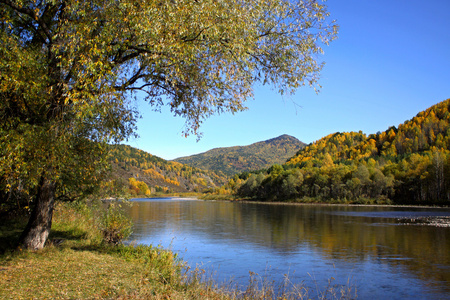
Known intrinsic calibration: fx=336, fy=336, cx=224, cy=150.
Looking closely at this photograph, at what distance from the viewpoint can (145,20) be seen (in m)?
8.59

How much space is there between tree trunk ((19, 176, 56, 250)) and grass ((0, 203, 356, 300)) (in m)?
0.40

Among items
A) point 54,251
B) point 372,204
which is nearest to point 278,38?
point 54,251

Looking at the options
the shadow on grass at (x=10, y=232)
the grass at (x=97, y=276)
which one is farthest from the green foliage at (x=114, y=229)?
the shadow on grass at (x=10, y=232)

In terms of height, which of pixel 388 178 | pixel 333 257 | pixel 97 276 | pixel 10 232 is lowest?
pixel 333 257

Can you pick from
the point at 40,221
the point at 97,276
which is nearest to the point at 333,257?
the point at 97,276

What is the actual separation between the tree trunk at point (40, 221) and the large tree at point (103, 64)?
0.03m

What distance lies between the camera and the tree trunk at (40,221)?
11.0 m

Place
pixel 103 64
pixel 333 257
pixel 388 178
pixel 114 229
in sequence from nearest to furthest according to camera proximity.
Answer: pixel 103 64
pixel 114 229
pixel 333 257
pixel 388 178

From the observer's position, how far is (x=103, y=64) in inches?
348

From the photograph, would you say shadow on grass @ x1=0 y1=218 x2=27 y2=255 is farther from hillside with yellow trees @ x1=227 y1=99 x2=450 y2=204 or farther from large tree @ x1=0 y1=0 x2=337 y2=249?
hillside with yellow trees @ x1=227 y1=99 x2=450 y2=204

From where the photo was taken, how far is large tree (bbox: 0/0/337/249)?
888cm

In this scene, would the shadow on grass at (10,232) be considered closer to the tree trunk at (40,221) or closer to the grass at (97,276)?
the grass at (97,276)

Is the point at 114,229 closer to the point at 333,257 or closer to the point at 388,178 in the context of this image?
the point at 333,257

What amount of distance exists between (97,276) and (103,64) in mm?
5634
